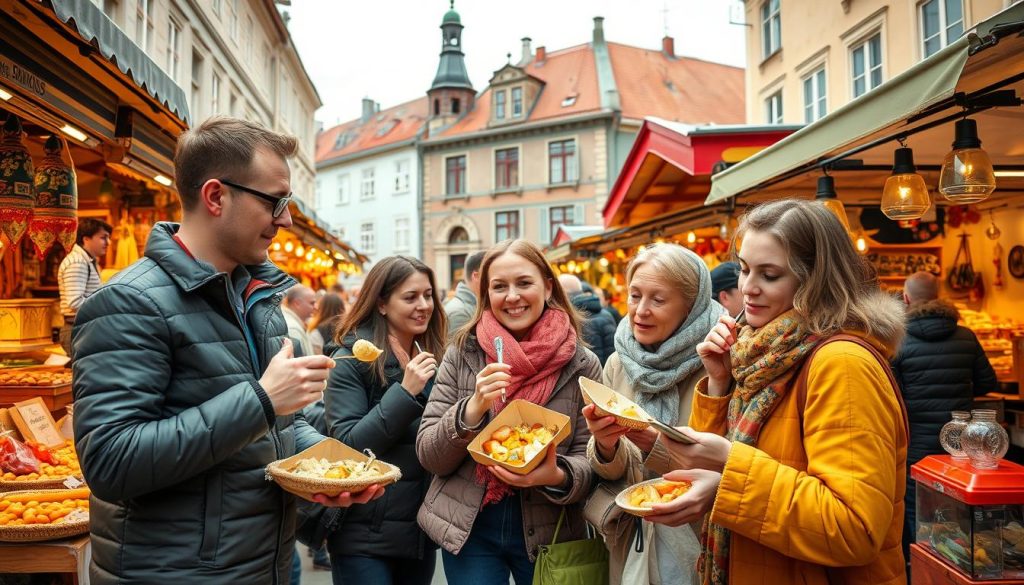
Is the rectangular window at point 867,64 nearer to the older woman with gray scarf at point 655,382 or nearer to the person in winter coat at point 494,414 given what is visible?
the older woman with gray scarf at point 655,382

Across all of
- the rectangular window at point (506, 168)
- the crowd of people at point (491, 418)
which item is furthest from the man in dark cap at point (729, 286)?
the rectangular window at point (506, 168)

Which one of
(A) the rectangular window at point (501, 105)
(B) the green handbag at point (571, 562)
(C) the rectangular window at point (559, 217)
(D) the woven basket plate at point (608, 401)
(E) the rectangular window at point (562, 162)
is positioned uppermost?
(A) the rectangular window at point (501, 105)

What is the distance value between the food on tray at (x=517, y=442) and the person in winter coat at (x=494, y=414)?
59mm

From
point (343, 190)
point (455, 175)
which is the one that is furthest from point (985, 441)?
point (343, 190)

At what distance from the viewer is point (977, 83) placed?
11.7 feet

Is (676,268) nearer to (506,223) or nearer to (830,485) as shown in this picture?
(830,485)

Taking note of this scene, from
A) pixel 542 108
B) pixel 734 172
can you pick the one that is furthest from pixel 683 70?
pixel 734 172

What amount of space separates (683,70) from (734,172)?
32.8m

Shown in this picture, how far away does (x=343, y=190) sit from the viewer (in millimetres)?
41344

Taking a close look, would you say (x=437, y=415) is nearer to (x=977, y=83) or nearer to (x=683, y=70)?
(x=977, y=83)

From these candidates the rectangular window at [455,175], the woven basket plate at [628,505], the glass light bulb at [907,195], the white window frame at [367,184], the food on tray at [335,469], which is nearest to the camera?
the woven basket plate at [628,505]

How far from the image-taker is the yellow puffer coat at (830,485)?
1.64 metres

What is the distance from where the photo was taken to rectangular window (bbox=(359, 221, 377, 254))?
38.7 m

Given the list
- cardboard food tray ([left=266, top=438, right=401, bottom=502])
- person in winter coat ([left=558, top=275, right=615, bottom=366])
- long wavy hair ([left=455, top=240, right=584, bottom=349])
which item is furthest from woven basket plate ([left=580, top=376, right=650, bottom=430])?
person in winter coat ([left=558, top=275, right=615, bottom=366])
